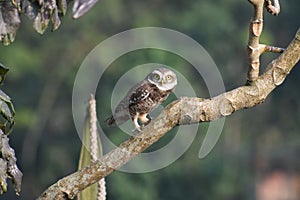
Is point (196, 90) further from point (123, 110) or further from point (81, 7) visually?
point (81, 7)

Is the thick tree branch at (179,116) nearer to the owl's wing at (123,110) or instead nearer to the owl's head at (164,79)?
the owl's head at (164,79)

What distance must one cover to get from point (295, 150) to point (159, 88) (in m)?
15.2

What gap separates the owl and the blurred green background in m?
15.1

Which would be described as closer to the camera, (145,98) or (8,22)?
(8,22)

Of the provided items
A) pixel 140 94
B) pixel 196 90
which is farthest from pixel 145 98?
pixel 196 90

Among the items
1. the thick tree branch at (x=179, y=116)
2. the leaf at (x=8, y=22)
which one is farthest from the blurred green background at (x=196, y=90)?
the leaf at (x=8, y=22)

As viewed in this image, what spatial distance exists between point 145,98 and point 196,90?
52.9 feet

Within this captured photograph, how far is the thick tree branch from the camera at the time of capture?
216 centimetres

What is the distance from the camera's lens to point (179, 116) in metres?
2.16

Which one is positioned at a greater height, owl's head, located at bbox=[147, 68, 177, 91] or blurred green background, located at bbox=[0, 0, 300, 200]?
blurred green background, located at bbox=[0, 0, 300, 200]

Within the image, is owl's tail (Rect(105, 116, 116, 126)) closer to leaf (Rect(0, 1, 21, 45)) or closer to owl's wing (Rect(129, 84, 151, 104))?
owl's wing (Rect(129, 84, 151, 104))

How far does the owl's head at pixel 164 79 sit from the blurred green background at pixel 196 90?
15.2 m

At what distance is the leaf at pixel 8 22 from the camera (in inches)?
81.0

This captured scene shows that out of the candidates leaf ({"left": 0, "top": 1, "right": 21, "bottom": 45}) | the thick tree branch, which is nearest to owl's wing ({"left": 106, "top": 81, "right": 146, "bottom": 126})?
the thick tree branch
